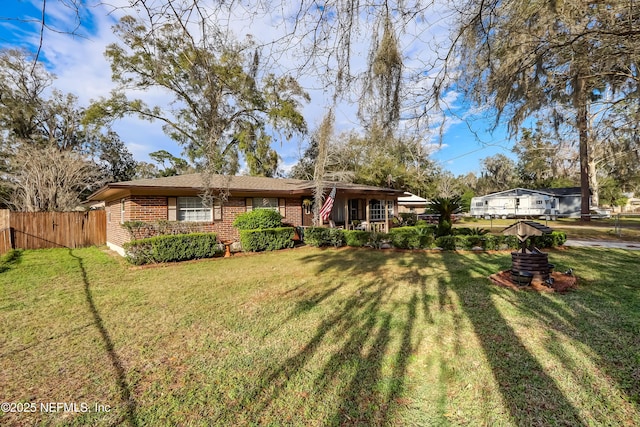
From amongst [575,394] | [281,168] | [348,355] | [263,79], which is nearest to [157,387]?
[348,355]

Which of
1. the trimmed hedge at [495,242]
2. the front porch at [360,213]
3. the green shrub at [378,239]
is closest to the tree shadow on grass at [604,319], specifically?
the trimmed hedge at [495,242]

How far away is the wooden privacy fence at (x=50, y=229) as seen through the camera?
11414 mm

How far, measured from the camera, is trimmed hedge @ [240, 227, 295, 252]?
34.9ft

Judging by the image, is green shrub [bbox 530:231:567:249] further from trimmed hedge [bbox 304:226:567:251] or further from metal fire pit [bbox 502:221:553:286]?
metal fire pit [bbox 502:221:553:286]

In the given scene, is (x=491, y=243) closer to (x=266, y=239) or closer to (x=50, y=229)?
(x=266, y=239)

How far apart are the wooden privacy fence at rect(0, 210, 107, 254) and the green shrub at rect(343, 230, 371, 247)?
11921 mm

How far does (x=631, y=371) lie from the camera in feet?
9.02

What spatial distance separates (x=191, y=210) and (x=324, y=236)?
5.27 m

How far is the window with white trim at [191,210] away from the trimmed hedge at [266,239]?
1746 mm

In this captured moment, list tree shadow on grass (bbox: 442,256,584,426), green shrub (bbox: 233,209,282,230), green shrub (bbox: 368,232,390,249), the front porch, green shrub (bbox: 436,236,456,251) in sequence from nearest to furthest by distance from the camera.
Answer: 1. tree shadow on grass (bbox: 442,256,584,426)
2. green shrub (bbox: 436,236,456,251)
3. green shrub (bbox: 368,232,390,249)
4. green shrub (bbox: 233,209,282,230)
5. the front porch

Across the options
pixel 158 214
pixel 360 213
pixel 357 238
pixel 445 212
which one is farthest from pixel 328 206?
pixel 158 214

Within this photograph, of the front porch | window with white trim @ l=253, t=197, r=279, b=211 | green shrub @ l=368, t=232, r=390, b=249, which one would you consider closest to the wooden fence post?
window with white trim @ l=253, t=197, r=279, b=211

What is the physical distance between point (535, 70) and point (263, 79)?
3.31 metres

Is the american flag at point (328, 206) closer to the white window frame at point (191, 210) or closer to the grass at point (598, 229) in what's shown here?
the white window frame at point (191, 210)
